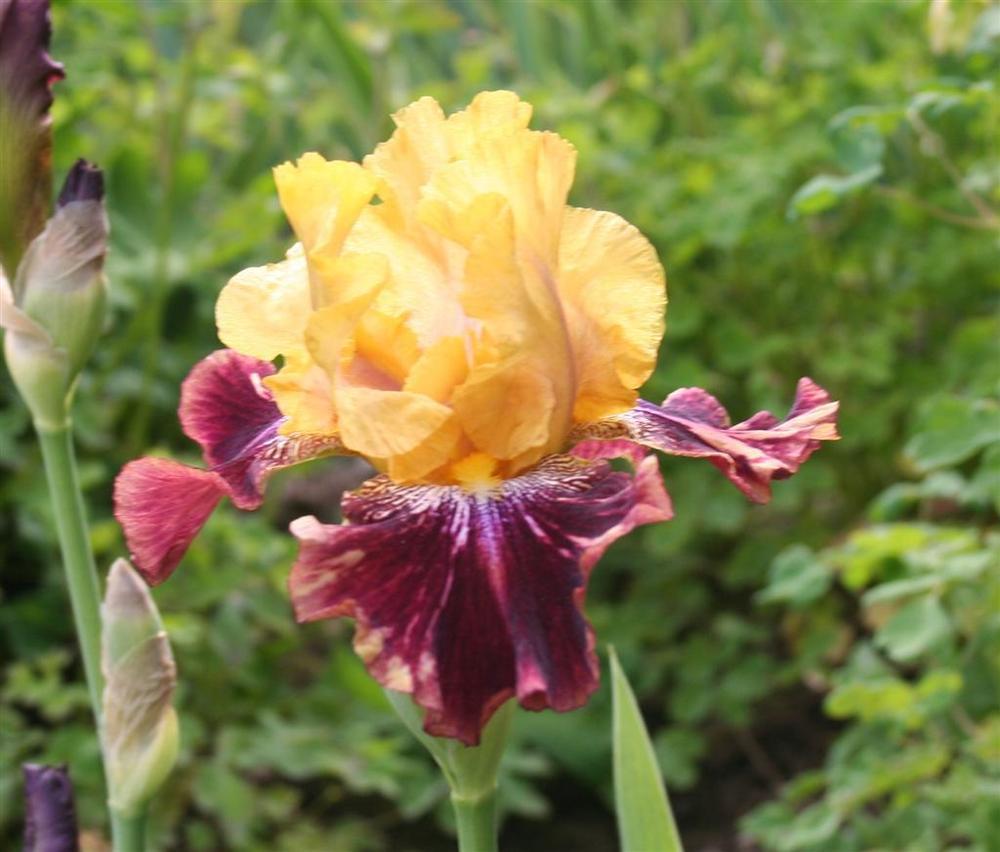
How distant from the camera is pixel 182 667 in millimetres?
1947

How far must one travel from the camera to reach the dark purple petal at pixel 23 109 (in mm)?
716

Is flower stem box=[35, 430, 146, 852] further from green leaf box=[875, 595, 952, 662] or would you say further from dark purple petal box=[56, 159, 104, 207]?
green leaf box=[875, 595, 952, 662]

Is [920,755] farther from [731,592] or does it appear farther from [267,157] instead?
[267,157]

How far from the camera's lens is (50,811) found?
74 cm

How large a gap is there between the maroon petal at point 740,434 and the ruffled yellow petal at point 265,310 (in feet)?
0.53

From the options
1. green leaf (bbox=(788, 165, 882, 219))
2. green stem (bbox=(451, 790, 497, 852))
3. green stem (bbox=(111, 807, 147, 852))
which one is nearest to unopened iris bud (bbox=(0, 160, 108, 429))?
green stem (bbox=(111, 807, 147, 852))

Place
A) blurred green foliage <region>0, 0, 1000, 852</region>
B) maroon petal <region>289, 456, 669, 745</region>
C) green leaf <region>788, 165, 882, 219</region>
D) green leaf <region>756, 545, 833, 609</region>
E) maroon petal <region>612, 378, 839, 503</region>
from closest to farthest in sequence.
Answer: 1. maroon petal <region>289, 456, 669, 745</region>
2. maroon petal <region>612, 378, 839, 503</region>
3. green leaf <region>788, 165, 882, 219</region>
4. green leaf <region>756, 545, 833, 609</region>
5. blurred green foliage <region>0, 0, 1000, 852</region>

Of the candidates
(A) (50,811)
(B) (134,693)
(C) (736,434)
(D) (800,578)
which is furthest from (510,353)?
(D) (800,578)

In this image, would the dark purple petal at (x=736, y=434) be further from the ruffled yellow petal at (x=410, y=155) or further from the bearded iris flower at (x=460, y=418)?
the ruffled yellow petal at (x=410, y=155)

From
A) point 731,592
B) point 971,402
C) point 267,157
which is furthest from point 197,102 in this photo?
point 971,402

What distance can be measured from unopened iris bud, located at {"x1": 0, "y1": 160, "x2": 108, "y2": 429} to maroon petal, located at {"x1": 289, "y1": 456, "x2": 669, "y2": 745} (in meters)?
0.25

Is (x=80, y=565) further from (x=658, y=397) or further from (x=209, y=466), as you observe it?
(x=658, y=397)

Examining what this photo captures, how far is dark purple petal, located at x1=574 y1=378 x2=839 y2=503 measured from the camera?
628 millimetres

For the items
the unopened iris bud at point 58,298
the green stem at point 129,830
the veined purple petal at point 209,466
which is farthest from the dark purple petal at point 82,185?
the green stem at point 129,830
